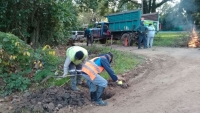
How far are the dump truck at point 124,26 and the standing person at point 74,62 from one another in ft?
39.6

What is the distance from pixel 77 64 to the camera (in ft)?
22.4

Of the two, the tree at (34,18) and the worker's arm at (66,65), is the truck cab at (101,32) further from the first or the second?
the worker's arm at (66,65)

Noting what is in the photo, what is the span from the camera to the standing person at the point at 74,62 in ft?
20.5

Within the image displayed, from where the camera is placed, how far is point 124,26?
66.2ft

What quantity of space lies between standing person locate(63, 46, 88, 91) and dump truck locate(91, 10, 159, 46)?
39.6ft

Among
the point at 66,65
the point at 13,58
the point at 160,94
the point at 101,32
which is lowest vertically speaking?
the point at 160,94

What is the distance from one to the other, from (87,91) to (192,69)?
4.43m

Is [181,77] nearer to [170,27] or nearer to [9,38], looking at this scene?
[9,38]

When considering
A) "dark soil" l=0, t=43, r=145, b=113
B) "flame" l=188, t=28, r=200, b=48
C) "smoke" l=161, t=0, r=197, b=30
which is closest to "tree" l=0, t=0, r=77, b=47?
"dark soil" l=0, t=43, r=145, b=113

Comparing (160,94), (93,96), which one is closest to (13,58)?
(93,96)

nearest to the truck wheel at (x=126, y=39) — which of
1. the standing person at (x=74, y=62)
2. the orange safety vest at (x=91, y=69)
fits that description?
the standing person at (x=74, y=62)

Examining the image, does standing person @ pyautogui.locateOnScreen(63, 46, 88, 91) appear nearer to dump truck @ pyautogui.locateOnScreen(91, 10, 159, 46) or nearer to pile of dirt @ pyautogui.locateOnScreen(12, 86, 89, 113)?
pile of dirt @ pyautogui.locateOnScreen(12, 86, 89, 113)

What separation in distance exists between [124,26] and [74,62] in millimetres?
14028

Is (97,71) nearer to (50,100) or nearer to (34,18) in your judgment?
(50,100)
